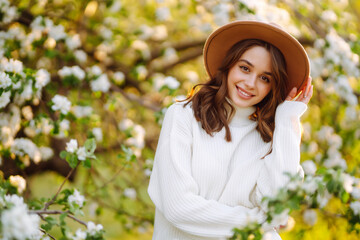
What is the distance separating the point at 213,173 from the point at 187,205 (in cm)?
19

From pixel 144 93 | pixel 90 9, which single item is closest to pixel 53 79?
pixel 90 9

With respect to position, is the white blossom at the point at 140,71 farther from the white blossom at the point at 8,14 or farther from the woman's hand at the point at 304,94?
the woman's hand at the point at 304,94

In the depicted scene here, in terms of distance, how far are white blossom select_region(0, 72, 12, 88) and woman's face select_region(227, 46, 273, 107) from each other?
1054 mm

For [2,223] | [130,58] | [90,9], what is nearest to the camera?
[2,223]

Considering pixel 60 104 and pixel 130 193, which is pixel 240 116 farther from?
pixel 130 193

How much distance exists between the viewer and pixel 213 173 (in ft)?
5.48

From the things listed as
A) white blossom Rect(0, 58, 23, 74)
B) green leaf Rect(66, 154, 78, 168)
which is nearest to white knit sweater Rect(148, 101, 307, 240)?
green leaf Rect(66, 154, 78, 168)

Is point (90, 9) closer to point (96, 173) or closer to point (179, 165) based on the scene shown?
point (96, 173)

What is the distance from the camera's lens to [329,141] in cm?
324

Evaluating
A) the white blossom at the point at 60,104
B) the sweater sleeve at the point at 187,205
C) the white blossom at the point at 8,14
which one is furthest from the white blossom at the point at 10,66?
the sweater sleeve at the point at 187,205

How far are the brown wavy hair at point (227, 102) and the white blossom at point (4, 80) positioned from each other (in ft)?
2.84

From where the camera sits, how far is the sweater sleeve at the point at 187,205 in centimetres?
157

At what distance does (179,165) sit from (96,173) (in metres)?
1.80

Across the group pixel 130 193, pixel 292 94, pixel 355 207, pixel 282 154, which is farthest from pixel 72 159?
pixel 355 207
